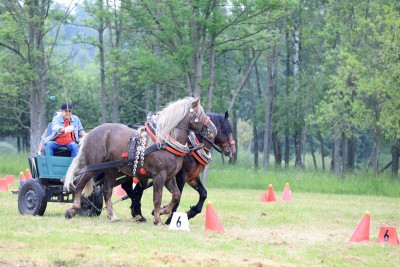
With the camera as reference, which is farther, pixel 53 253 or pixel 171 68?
pixel 171 68

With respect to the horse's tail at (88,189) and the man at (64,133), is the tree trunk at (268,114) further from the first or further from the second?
the horse's tail at (88,189)

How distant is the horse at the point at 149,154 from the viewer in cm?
1235

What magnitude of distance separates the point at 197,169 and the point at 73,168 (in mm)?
2177

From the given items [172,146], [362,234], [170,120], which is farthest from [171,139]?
[362,234]

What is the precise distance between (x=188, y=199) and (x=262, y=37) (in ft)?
26.5

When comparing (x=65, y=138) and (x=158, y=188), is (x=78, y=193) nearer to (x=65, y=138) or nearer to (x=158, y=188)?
(x=65, y=138)

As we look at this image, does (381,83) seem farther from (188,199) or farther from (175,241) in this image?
(175,241)

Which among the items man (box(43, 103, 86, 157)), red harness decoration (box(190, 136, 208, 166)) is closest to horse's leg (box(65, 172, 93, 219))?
man (box(43, 103, 86, 157))

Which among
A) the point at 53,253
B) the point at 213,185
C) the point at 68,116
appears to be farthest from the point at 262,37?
the point at 53,253

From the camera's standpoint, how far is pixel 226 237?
11.0 meters

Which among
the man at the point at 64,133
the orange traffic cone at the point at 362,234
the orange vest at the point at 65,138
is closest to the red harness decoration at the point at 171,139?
the man at the point at 64,133

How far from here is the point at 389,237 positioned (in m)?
11.4

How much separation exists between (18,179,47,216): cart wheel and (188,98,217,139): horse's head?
9.50 feet

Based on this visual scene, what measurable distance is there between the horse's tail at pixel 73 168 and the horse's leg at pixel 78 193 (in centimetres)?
14
